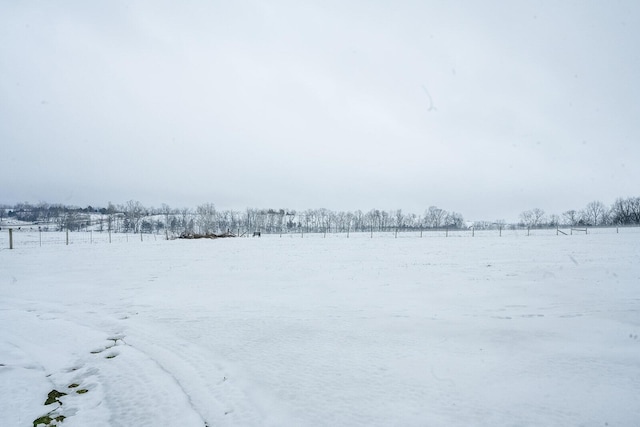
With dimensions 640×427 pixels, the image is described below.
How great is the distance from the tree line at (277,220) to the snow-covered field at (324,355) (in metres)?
82.6

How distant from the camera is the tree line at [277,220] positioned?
10388 centimetres

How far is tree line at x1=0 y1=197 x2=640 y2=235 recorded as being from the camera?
104m

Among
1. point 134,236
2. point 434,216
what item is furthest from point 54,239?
point 434,216

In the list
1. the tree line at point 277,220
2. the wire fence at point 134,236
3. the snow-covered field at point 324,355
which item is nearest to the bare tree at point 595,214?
the tree line at point 277,220

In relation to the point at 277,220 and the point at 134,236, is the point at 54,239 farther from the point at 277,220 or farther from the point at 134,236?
the point at 277,220

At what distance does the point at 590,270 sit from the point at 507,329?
34.8ft

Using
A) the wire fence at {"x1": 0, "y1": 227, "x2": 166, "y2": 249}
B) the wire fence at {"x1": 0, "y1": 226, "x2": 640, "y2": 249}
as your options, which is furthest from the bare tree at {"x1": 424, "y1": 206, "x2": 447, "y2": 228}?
the wire fence at {"x1": 0, "y1": 227, "x2": 166, "y2": 249}

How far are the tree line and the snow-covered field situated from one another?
82.6 metres

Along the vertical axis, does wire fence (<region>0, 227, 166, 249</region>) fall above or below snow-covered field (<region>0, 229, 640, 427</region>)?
below

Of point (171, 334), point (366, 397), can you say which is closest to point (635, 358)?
point (366, 397)

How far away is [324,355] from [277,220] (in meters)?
119

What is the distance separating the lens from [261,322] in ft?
23.4

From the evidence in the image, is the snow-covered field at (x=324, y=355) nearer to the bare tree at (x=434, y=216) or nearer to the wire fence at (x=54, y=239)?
the wire fence at (x=54, y=239)

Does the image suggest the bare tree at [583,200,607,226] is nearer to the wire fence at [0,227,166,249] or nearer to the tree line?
the tree line
